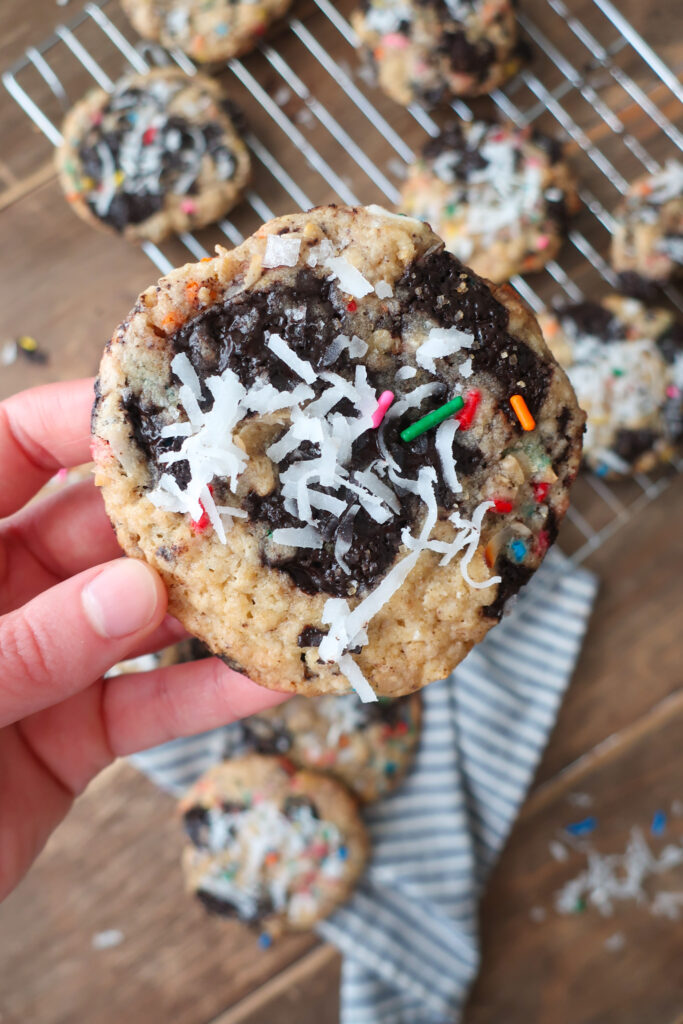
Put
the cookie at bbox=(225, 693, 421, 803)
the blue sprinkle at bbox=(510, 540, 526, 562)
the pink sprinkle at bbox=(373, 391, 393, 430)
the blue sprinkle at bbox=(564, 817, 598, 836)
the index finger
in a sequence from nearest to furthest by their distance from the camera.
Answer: the pink sprinkle at bbox=(373, 391, 393, 430), the blue sprinkle at bbox=(510, 540, 526, 562), the index finger, the cookie at bbox=(225, 693, 421, 803), the blue sprinkle at bbox=(564, 817, 598, 836)

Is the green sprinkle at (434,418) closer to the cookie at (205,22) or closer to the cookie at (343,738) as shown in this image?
the cookie at (343,738)

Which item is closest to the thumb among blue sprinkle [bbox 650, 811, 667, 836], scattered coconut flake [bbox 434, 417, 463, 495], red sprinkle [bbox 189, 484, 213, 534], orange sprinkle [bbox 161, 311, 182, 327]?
red sprinkle [bbox 189, 484, 213, 534]

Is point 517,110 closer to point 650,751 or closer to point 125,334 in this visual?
point 125,334

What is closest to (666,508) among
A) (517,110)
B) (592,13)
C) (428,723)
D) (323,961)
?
(428,723)

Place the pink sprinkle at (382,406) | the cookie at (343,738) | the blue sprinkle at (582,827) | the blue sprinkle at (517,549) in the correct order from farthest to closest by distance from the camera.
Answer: the blue sprinkle at (582,827) → the cookie at (343,738) → the blue sprinkle at (517,549) → the pink sprinkle at (382,406)

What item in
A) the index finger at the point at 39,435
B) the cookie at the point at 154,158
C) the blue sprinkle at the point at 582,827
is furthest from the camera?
the blue sprinkle at the point at 582,827

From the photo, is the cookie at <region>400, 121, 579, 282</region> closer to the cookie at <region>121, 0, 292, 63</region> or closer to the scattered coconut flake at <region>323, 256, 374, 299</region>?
the cookie at <region>121, 0, 292, 63</region>

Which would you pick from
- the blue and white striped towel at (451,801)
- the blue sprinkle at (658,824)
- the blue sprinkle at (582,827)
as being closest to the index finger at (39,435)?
the blue and white striped towel at (451,801)
